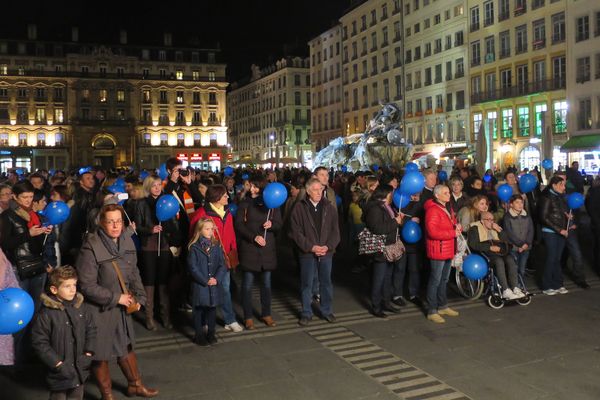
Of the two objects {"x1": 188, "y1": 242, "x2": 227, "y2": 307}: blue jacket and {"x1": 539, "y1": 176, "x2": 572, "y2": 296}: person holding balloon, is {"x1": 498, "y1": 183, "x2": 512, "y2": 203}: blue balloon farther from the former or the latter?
{"x1": 188, "y1": 242, "x2": 227, "y2": 307}: blue jacket

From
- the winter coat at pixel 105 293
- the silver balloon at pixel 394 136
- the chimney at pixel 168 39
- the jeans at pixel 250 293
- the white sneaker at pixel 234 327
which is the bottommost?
the white sneaker at pixel 234 327

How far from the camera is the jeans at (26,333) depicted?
6137 millimetres

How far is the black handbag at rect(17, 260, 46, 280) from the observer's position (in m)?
6.53

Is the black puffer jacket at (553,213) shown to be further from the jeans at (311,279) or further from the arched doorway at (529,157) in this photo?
the arched doorway at (529,157)

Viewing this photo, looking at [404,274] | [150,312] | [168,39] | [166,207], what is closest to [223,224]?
[166,207]

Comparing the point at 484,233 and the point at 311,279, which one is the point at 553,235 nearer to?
the point at 484,233

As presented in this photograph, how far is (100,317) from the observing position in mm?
5047

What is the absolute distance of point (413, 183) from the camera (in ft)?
27.7

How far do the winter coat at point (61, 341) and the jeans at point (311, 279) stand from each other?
355 cm

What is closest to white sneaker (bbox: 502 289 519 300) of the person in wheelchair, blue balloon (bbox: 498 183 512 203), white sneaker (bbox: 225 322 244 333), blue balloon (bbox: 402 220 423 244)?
the person in wheelchair

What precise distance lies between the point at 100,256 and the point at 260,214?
284cm

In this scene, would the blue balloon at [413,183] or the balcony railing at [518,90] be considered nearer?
the blue balloon at [413,183]

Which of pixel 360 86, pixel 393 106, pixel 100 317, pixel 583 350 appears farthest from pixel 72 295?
pixel 360 86

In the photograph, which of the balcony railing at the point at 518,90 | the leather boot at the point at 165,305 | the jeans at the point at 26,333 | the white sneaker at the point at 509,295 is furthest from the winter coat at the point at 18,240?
the balcony railing at the point at 518,90
